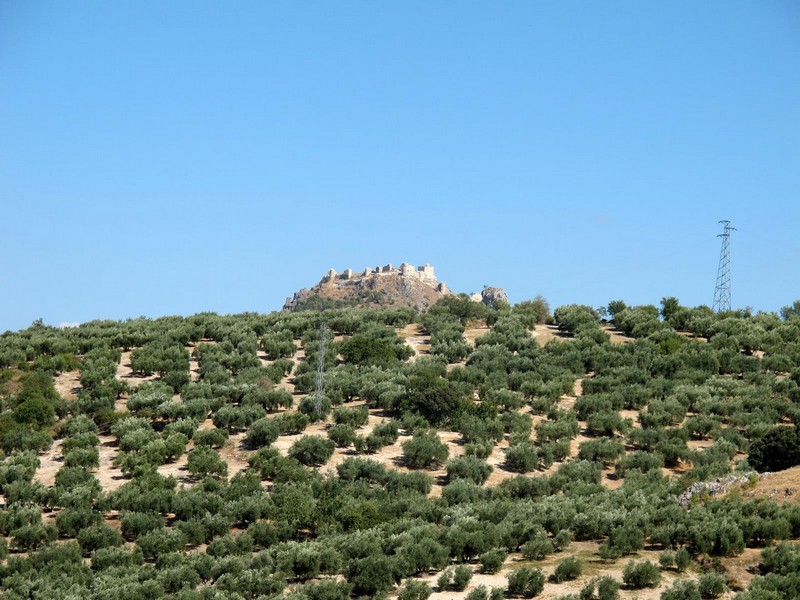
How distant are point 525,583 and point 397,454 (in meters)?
18.3

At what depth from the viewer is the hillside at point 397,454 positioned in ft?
95.0

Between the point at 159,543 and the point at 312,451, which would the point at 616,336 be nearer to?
the point at 312,451

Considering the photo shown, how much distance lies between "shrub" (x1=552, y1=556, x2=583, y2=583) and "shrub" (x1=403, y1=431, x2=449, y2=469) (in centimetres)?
1577

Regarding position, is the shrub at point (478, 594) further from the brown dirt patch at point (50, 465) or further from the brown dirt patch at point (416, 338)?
the brown dirt patch at point (416, 338)

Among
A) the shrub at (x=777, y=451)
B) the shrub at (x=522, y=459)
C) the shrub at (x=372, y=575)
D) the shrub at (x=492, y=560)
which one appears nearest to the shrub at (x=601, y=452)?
the shrub at (x=522, y=459)

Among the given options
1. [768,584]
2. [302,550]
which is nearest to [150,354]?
[302,550]

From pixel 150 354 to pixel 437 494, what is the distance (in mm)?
22410

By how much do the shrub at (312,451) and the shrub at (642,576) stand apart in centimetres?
1834

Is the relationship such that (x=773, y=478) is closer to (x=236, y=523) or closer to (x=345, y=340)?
(x=236, y=523)

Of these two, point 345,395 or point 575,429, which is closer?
point 575,429

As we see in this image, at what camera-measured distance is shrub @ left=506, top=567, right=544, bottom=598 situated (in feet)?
86.8

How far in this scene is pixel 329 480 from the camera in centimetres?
3938

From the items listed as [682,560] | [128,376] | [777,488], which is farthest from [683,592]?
[128,376]

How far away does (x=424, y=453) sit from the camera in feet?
141
